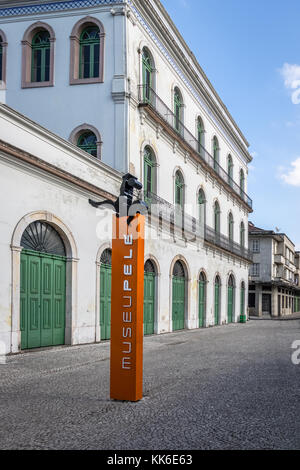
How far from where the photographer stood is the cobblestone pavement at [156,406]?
498 centimetres

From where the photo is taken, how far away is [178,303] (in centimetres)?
2386

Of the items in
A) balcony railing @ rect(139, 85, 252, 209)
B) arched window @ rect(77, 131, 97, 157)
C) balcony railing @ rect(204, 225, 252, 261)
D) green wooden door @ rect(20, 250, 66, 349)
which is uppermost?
balcony railing @ rect(139, 85, 252, 209)

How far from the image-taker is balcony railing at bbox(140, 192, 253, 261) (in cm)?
2093

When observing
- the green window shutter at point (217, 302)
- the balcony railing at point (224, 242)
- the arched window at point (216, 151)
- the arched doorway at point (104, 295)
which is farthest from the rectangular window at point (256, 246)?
the arched doorway at point (104, 295)

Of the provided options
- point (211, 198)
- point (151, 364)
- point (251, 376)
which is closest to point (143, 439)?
point (251, 376)

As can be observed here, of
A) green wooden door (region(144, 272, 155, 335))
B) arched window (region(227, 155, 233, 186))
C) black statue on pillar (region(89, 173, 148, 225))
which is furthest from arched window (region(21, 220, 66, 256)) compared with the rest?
arched window (region(227, 155, 233, 186))

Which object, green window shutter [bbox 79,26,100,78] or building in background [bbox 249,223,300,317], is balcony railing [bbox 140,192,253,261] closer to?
green window shutter [bbox 79,26,100,78]

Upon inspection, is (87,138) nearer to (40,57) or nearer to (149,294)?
(40,57)

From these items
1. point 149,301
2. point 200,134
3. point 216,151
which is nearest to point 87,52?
point 149,301

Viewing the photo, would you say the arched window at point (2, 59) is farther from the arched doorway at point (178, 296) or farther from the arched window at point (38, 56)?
the arched doorway at point (178, 296)

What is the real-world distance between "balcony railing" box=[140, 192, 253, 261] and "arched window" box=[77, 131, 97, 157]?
263 centimetres

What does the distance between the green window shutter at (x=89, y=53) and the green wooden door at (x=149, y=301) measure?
769cm

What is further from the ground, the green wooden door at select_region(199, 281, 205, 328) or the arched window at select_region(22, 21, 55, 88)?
the arched window at select_region(22, 21, 55, 88)
